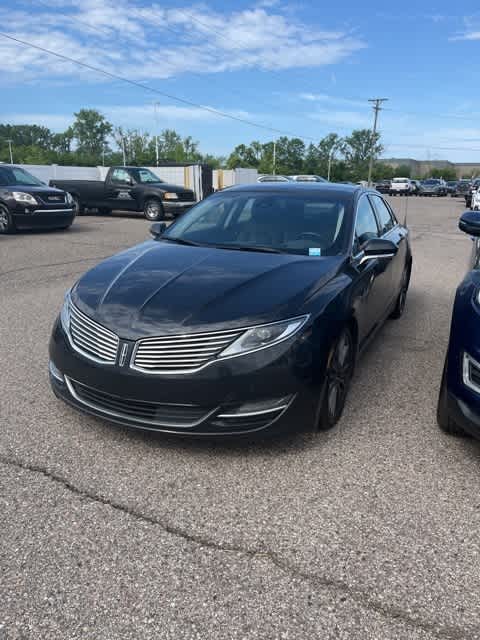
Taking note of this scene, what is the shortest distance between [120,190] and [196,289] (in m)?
15.8

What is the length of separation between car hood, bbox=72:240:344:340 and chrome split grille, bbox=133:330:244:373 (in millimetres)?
51

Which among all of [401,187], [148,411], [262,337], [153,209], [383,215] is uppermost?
[383,215]

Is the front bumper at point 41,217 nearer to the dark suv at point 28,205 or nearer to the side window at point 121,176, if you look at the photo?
the dark suv at point 28,205

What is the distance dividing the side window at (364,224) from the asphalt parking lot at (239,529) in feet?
3.89

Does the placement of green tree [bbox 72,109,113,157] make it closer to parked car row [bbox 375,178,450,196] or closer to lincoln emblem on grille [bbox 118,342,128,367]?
parked car row [bbox 375,178,450,196]

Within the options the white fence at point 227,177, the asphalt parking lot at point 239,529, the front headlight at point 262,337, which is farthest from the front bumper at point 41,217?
the white fence at point 227,177

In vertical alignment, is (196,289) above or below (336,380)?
above

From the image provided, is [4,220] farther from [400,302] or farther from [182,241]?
[400,302]

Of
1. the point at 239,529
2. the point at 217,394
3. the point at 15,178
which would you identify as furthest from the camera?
the point at 15,178

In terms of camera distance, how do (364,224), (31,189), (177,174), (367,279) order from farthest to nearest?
(177,174) → (31,189) → (364,224) → (367,279)

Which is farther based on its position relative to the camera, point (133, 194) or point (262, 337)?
point (133, 194)

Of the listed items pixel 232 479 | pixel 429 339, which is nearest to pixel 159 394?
pixel 232 479

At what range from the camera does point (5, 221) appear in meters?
12.5

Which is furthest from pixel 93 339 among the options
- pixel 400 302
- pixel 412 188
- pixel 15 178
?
pixel 412 188
